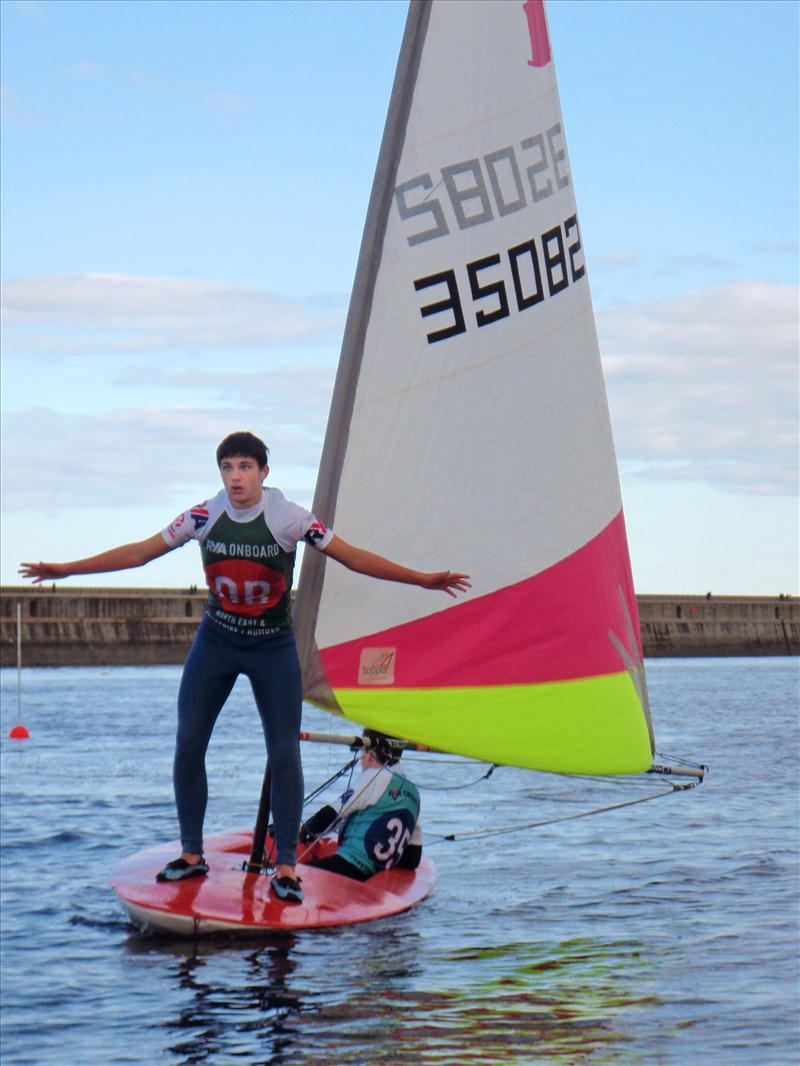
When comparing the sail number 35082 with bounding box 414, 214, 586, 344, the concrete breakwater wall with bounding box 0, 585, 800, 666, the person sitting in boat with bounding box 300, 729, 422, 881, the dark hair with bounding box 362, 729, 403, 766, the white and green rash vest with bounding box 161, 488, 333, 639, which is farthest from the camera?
the concrete breakwater wall with bounding box 0, 585, 800, 666

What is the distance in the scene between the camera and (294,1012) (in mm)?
7289

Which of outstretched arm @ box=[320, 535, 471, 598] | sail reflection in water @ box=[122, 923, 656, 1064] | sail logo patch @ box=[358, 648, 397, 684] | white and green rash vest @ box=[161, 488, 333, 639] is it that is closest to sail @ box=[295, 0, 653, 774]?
sail logo patch @ box=[358, 648, 397, 684]

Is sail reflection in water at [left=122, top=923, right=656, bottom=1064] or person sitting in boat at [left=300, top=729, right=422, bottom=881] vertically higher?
person sitting in boat at [left=300, top=729, right=422, bottom=881]

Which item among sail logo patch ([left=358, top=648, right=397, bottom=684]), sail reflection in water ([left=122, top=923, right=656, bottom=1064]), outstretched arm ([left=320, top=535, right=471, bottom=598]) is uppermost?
outstretched arm ([left=320, top=535, right=471, bottom=598])

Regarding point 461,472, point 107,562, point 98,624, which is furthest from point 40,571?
point 98,624

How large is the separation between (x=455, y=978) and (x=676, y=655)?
61554mm

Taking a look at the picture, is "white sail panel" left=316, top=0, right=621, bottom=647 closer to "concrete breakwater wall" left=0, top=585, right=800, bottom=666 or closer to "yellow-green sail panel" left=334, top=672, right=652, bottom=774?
"yellow-green sail panel" left=334, top=672, right=652, bottom=774

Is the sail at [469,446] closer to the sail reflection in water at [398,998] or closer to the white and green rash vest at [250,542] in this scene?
the white and green rash vest at [250,542]

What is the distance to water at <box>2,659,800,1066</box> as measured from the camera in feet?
22.6

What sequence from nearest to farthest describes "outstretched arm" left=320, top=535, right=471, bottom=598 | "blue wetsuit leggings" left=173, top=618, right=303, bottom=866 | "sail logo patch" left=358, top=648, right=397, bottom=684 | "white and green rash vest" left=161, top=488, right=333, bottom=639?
1. "outstretched arm" left=320, top=535, right=471, bottom=598
2. "white and green rash vest" left=161, top=488, right=333, bottom=639
3. "blue wetsuit leggings" left=173, top=618, right=303, bottom=866
4. "sail logo patch" left=358, top=648, right=397, bottom=684

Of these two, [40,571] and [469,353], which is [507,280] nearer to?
[469,353]

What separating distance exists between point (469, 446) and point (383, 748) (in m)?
1.88

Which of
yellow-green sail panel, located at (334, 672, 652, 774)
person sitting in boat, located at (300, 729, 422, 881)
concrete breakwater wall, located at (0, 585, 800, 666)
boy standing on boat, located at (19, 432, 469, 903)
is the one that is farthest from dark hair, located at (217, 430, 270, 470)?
concrete breakwater wall, located at (0, 585, 800, 666)

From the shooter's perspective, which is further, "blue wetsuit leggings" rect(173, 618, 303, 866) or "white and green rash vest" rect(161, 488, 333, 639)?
"blue wetsuit leggings" rect(173, 618, 303, 866)
